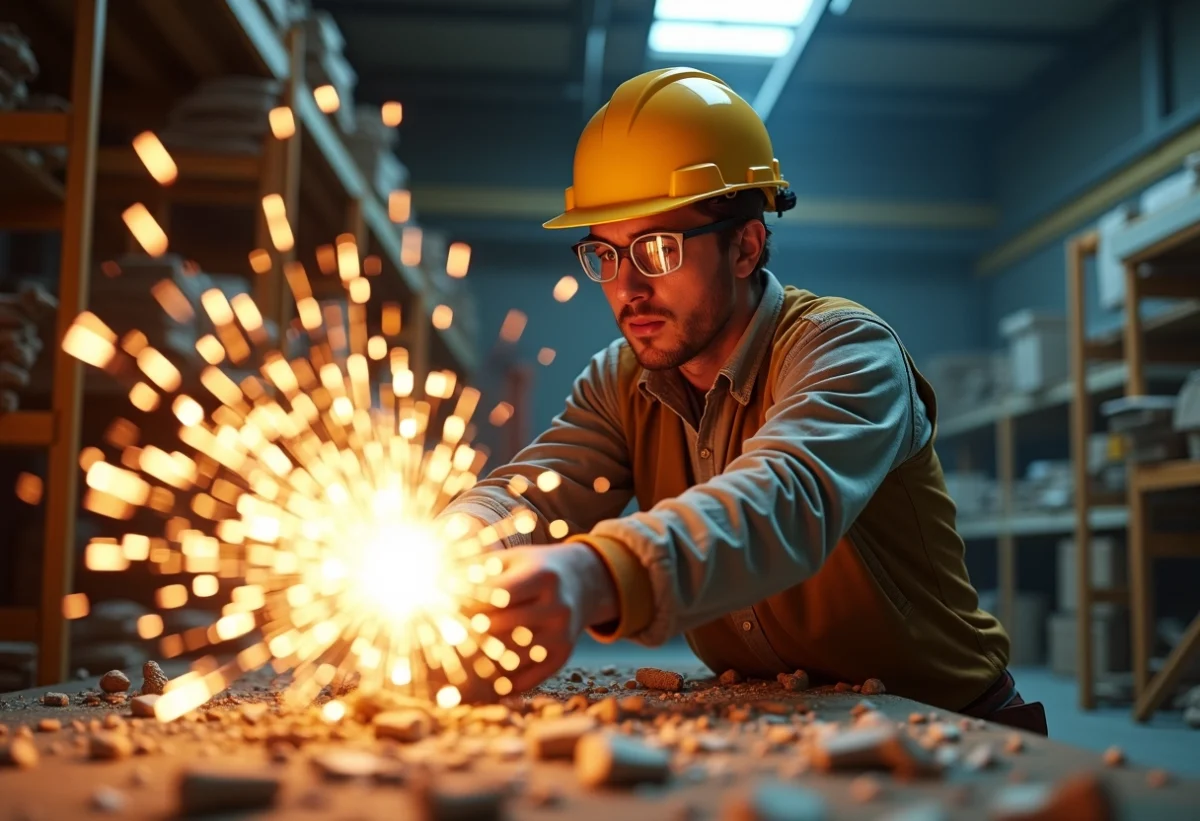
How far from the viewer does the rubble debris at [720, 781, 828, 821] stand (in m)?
0.79

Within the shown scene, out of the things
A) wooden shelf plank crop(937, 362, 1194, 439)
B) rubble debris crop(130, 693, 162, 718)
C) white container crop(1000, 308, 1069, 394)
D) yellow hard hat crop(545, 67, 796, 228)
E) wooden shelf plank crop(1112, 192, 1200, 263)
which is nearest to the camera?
rubble debris crop(130, 693, 162, 718)

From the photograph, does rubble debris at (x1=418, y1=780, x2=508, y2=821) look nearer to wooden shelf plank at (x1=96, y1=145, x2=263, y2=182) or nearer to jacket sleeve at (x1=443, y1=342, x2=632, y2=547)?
jacket sleeve at (x1=443, y1=342, x2=632, y2=547)

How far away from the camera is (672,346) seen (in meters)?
1.98

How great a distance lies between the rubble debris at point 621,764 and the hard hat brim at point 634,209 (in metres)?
1.13

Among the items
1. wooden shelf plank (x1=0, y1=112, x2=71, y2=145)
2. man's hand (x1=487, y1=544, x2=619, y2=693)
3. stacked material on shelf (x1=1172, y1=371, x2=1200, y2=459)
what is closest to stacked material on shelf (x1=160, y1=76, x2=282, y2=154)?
wooden shelf plank (x1=0, y1=112, x2=71, y2=145)

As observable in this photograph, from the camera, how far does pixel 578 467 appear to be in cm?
213

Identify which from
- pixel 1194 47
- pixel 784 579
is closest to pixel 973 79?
pixel 1194 47

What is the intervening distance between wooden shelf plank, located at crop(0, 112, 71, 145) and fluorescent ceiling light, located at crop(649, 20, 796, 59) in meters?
5.06

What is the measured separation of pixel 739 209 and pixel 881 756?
123cm

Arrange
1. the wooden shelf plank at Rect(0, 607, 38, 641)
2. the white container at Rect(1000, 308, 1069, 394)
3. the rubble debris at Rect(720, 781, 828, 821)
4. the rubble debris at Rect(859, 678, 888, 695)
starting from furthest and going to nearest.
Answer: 1. the white container at Rect(1000, 308, 1069, 394)
2. the wooden shelf plank at Rect(0, 607, 38, 641)
3. the rubble debris at Rect(859, 678, 888, 695)
4. the rubble debris at Rect(720, 781, 828, 821)

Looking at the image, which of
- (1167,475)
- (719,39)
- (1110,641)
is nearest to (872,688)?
(1167,475)

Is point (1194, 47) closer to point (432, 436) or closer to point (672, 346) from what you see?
point (432, 436)

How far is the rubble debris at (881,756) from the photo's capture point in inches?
39.6

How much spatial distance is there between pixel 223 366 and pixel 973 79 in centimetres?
659
